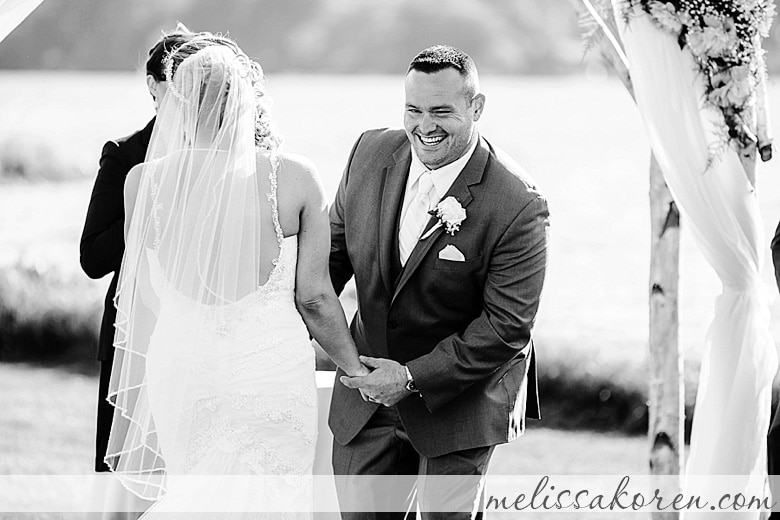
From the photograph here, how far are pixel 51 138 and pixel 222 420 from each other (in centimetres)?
669

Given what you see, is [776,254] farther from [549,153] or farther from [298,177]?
[549,153]

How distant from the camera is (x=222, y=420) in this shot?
2.84 meters

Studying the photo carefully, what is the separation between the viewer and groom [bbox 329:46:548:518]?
3027mm

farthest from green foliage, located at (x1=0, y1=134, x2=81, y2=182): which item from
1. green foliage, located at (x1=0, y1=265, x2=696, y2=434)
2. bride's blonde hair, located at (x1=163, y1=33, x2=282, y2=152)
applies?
bride's blonde hair, located at (x1=163, y1=33, x2=282, y2=152)

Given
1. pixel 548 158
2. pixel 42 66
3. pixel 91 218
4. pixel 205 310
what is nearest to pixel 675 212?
pixel 205 310

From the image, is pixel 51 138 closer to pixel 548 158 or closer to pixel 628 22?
pixel 548 158

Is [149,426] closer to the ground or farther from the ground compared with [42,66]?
closer to the ground

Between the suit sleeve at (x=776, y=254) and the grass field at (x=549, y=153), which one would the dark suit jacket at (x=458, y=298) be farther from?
the grass field at (x=549, y=153)

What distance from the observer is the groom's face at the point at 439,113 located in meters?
3.01

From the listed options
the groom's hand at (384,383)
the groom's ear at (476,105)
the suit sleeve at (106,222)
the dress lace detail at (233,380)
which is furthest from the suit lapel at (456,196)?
the suit sleeve at (106,222)

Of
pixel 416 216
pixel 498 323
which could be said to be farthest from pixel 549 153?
pixel 498 323

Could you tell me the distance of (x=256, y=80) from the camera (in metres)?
2.89

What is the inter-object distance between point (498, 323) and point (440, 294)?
22 centimetres

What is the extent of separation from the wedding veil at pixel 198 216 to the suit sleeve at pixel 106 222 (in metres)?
0.37
